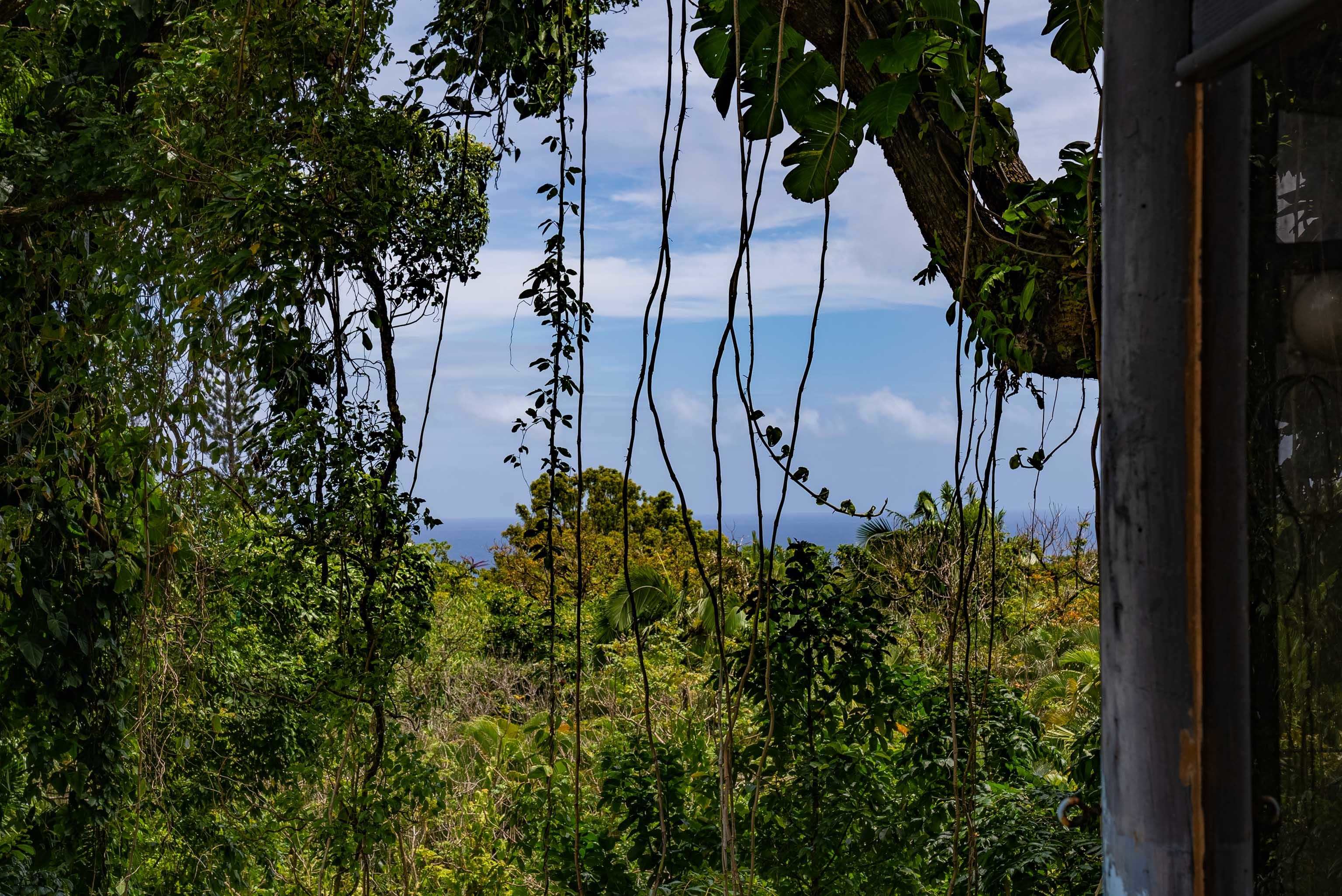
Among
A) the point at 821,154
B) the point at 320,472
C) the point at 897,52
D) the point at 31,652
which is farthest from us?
the point at 320,472

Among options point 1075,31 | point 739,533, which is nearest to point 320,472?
point 1075,31

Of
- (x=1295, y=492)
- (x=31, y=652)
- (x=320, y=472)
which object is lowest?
(x=31, y=652)

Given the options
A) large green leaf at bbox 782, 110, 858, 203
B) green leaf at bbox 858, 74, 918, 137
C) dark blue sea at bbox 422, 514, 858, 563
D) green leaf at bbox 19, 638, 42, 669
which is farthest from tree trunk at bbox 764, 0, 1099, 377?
green leaf at bbox 19, 638, 42, 669

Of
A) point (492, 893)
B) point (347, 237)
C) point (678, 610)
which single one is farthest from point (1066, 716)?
point (347, 237)

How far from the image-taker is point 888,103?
1.25m

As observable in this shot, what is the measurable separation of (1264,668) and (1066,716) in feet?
20.8

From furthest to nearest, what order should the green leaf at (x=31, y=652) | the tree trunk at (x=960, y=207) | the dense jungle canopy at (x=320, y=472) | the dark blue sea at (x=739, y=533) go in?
1. the dark blue sea at (x=739, y=533)
2. the green leaf at (x=31, y=652)
3. the dense jungle canopy at (x=320, y=472)
4. the tree trunk at (x=960, y=207)

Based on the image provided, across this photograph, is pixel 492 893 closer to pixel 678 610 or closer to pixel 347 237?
pixel 347 237

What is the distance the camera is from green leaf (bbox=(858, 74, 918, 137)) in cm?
123

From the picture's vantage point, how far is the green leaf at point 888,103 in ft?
4.02

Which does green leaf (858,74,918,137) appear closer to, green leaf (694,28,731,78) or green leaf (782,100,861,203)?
green leaf (782,100,861,203)

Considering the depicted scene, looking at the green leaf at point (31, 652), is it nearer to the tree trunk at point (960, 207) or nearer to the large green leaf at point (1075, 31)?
the tree trunk at point (960, 207)

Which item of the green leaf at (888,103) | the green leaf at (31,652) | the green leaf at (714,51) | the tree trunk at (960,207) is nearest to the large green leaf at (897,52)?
the green leaf at (888,103)

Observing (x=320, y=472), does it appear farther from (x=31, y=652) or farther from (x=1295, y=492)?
(x=1295, y=492)
